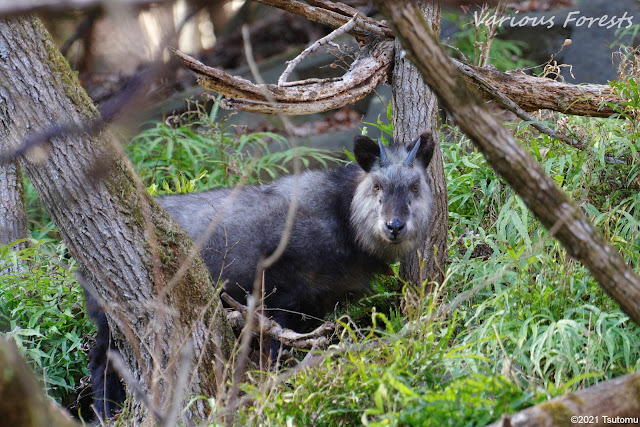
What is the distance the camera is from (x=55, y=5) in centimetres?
101

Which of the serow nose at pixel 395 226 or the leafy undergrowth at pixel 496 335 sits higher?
the serow nose at pixel 395 226

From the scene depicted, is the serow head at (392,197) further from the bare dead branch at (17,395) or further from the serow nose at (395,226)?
the bare dead branch at (17,395)

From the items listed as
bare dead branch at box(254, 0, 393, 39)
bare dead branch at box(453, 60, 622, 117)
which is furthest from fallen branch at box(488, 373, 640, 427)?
bare dead branch at box(254, 0, 393, 39)

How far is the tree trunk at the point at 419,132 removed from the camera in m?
4.89

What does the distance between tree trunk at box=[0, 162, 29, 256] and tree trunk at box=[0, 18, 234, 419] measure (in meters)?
2.59

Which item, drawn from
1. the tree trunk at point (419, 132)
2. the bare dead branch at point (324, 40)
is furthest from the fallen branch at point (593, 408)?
the bare dead branch at point (324, 40)

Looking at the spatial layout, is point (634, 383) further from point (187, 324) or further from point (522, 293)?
point (187, 324)

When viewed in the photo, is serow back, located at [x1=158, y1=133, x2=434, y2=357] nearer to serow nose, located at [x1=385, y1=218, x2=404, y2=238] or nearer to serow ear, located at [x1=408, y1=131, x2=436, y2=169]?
serow ear, located at [x1=408, y1=131, x2=436, y2=169]

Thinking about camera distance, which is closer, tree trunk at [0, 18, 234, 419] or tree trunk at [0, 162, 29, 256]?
tree trunk at [0, 18, 234, 419]

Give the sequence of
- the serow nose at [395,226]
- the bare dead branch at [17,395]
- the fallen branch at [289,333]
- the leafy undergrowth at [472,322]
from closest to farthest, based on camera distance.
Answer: the bare dead branch at [17,395] < the leafy undergrowth at [472,322] < the fallen branch at [289,333] < the serow nose at [395,226]

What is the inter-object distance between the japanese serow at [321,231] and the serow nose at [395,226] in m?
0.10

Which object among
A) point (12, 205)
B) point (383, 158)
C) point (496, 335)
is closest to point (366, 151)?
point (383, 158)

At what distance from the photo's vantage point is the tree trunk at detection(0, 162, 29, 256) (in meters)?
5.79

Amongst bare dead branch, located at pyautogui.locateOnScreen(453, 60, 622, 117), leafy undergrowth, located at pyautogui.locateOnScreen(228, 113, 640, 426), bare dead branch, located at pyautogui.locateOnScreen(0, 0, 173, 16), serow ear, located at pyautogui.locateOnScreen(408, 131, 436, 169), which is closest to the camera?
bare dead branch, located at pyautogui.locateOnScreen(0, 0, 173, 16)
